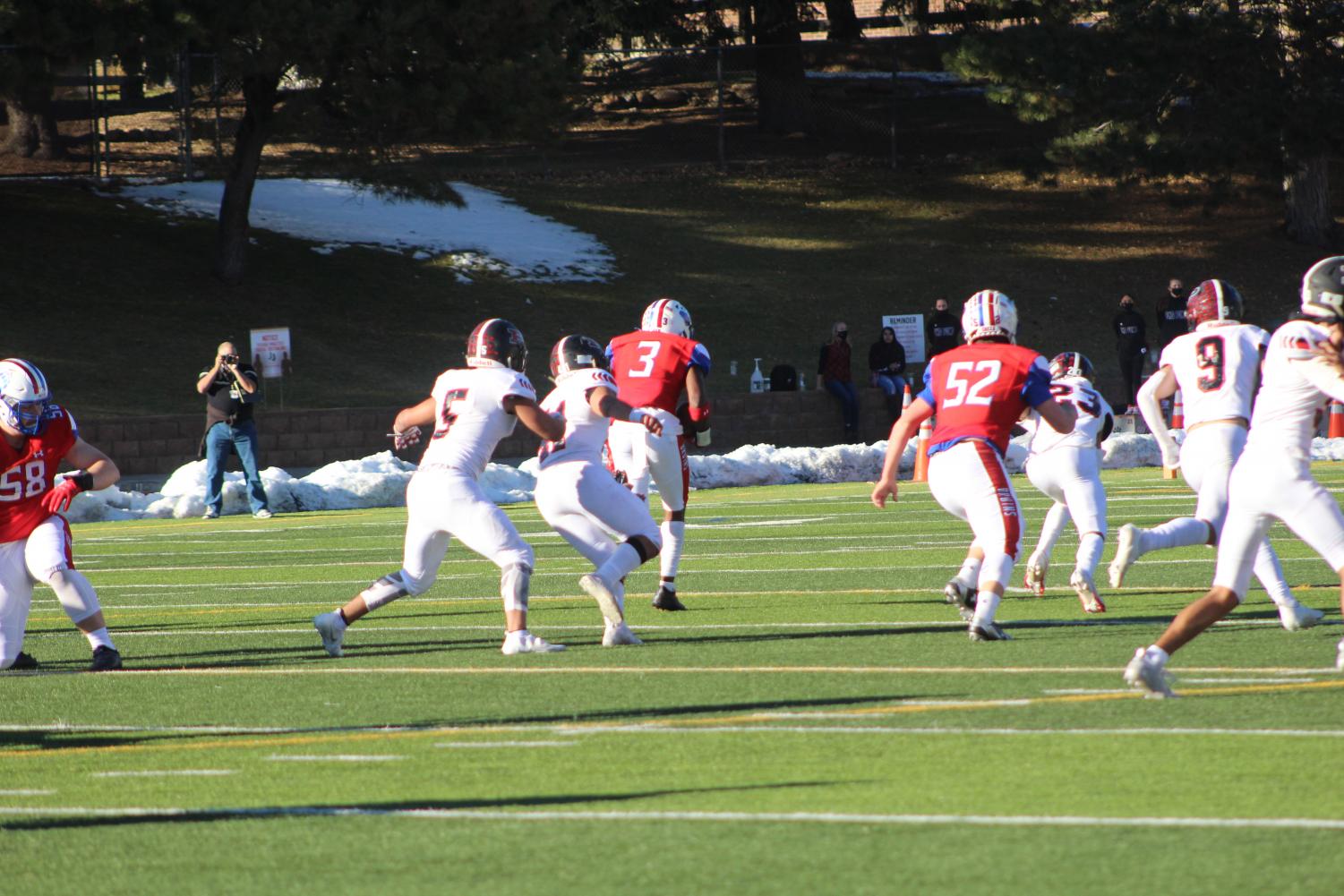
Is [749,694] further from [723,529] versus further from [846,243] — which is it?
[846,243]

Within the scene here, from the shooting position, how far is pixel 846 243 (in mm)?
48188

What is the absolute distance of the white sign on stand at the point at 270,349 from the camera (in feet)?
101

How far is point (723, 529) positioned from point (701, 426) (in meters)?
7.59

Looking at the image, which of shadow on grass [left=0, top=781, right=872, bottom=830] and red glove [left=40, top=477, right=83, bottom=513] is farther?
red glove [left=40, top=477, right=83, bottom=513]

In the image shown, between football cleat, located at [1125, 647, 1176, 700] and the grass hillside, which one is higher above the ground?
football cleat, located at [1125, 647, 1176, 700]

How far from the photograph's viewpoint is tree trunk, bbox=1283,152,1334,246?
49.8 meters

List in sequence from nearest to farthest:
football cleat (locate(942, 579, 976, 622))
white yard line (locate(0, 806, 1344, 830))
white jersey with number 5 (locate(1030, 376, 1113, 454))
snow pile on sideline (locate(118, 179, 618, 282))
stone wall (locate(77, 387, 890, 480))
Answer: white yard line (locate(0, 806, 1344, 830)) < football cleat (locate(942, 579, 976, 622)) < white jersey with number 5 (locate(1030, 376, 1113, 454)) < stone wall (locate(77, 387, 890, 480)) < snow pile on sideline (locate(118, 179, 618, 282))

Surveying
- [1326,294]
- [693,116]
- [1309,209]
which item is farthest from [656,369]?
[693,116]

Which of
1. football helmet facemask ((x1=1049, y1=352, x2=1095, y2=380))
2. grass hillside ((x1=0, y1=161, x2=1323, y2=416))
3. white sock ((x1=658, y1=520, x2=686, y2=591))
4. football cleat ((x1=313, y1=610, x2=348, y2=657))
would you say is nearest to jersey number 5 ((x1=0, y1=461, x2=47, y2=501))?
football cleat ((x1=313, y1=610, x2=348, y2=657))

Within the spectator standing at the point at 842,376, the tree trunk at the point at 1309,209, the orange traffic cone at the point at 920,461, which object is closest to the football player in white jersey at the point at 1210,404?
the orange traffic cone at the point at 920,461

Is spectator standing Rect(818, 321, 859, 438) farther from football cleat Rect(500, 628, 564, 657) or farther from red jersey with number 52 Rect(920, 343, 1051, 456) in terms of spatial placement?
football cleat Rect(500, 628, 564, 657)

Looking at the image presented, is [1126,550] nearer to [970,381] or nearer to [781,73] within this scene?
[970,381]

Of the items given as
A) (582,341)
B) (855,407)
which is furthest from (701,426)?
(855,407)

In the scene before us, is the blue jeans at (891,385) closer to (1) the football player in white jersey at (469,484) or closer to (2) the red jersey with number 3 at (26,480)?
(1) the football player in white jersey at (469,484)
